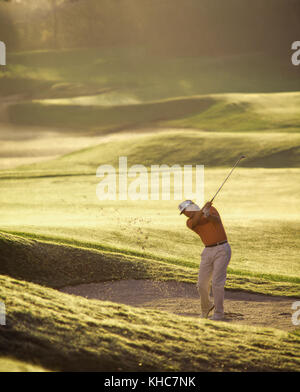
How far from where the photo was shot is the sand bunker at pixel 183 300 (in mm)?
11531

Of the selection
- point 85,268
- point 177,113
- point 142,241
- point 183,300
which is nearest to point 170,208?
point 142,241

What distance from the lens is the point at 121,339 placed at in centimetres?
845

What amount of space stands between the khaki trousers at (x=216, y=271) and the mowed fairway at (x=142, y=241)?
2.42ft

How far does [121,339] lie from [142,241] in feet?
30.7

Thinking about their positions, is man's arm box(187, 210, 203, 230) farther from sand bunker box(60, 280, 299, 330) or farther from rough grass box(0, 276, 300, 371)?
sand bunker box(60, 280, 299, 330)

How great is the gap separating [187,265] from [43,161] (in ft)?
115

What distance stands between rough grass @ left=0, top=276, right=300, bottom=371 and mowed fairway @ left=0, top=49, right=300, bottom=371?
0.07ft

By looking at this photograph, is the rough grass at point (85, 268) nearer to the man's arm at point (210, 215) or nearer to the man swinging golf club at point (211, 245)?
the man swinging golf club at point (211, 245)

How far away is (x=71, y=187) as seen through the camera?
106 ft

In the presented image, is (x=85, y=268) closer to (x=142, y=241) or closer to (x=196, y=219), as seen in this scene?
(x=142, y=241)

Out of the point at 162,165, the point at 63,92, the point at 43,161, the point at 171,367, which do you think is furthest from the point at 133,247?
the point at 63,92

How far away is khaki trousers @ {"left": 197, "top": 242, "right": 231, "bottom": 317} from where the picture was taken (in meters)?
10.5

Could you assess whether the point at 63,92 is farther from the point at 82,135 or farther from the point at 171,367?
the point at 171,367
